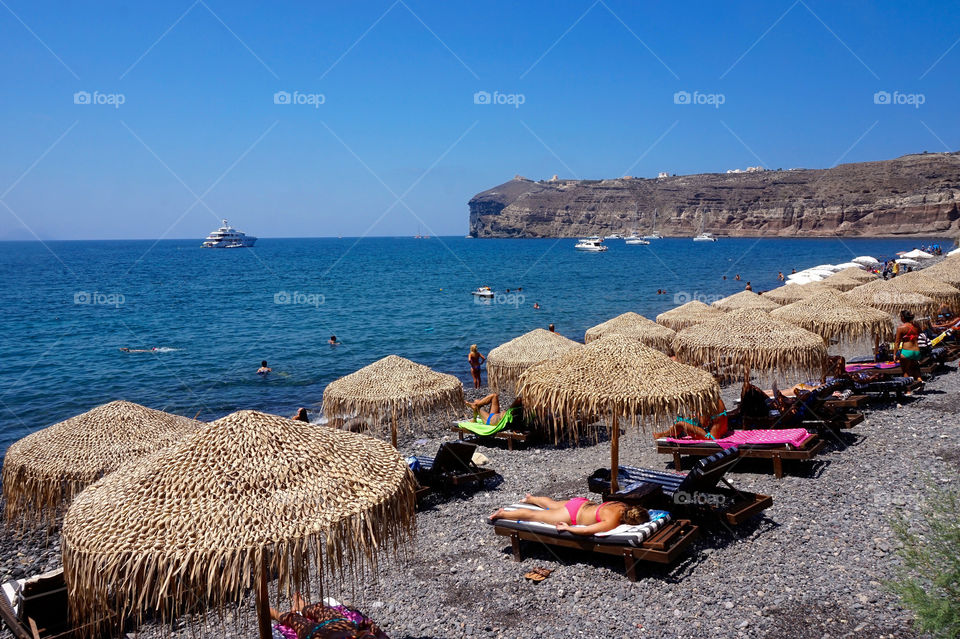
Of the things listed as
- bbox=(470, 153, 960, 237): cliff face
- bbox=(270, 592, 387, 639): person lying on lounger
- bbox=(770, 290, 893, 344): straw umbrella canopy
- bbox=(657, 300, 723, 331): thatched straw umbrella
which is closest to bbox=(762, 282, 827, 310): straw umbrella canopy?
bbox=(657, 300, 723, 331): thatched straw umbrella

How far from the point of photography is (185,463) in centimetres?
387

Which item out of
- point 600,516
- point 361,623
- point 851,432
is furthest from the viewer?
point 851,432

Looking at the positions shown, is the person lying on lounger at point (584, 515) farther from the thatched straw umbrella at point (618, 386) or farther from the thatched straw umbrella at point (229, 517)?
the thatched straw umbrella at point (229, 517)

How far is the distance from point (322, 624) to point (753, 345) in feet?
24.6

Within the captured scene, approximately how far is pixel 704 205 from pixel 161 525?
16963 centimetres

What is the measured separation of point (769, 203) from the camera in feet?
482

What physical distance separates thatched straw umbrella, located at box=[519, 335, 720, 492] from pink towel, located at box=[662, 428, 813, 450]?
1720 millimetres

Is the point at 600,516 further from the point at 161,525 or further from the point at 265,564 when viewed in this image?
the point at 161,525

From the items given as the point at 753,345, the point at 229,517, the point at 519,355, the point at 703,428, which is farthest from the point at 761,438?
the point at 229,517

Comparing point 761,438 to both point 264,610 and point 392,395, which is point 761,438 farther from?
point 264,610

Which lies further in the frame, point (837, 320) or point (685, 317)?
point (685, 317)

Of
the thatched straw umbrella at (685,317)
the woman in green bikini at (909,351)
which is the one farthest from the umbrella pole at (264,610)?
the thatched straw umbrella at (685,317)

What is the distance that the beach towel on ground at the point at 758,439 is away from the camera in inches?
331

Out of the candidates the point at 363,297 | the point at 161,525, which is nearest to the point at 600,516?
the point at 161,525
